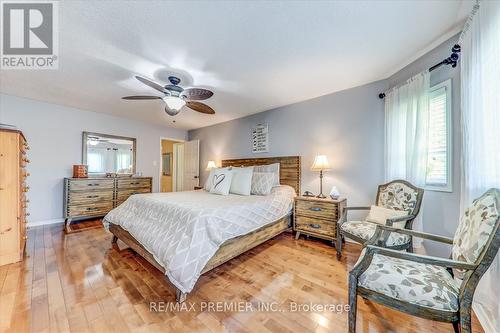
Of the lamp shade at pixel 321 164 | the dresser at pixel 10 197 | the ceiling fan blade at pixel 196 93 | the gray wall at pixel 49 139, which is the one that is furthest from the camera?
the gray wall at pixel 49 139

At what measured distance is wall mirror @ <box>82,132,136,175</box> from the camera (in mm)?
4113

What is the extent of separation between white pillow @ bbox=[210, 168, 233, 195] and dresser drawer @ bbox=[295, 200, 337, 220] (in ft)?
3.86

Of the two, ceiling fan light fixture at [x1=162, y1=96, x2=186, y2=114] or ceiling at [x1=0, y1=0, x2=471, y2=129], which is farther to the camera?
ceiling fan light fixture at [x1=162, y1=96, x2=186, y2=114]

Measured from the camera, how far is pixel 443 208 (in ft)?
6.32

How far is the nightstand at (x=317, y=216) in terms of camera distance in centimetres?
266

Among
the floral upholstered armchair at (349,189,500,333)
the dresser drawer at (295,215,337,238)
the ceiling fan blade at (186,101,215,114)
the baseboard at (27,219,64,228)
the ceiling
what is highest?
the ceiling

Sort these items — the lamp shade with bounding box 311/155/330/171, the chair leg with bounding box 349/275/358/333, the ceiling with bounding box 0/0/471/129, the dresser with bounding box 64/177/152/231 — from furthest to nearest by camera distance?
the dresser with bounding box 64/177/152/231 → the lamp shade with bounding box 311/155/330/171 → the ceiling with bounding box 0/0/471/129 → the chair leg with bounding box 349/275/358/333

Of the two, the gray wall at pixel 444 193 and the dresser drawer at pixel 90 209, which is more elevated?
the gray wall at pixel 444 193

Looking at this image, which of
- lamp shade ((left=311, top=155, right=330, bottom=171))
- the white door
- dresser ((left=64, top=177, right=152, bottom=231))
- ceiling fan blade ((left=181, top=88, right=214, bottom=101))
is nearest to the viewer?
ceiling fan blade ((left=181, top=88, right=214, bottom=101))

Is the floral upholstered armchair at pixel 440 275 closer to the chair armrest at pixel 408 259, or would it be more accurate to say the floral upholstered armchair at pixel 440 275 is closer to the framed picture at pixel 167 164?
the chair armrest at pixel 408 259

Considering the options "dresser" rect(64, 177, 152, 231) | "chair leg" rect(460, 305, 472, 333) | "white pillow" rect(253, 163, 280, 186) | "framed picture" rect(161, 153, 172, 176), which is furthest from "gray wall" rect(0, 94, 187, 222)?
"chair leg" rect(460, 305, 472, 333)

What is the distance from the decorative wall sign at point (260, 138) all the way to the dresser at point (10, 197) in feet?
11.2

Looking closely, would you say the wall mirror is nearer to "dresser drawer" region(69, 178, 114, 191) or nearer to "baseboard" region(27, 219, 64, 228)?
"dresser drawer" region(69, 178, 114, 191)

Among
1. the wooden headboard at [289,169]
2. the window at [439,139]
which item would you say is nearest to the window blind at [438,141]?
the window at [439,139]
